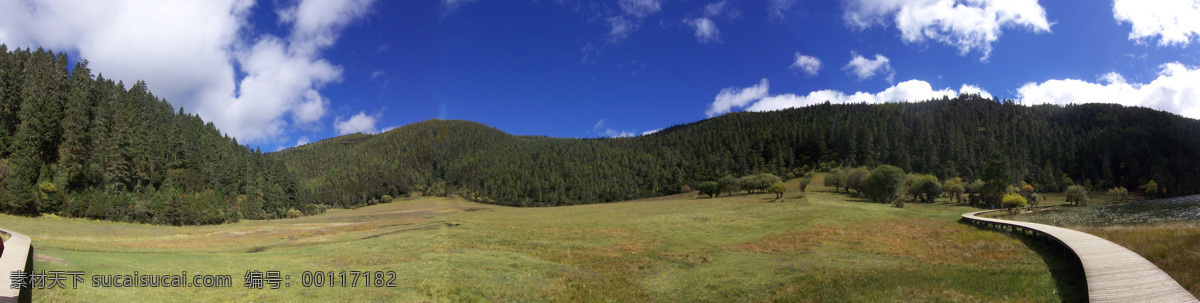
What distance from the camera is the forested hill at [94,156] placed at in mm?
58250

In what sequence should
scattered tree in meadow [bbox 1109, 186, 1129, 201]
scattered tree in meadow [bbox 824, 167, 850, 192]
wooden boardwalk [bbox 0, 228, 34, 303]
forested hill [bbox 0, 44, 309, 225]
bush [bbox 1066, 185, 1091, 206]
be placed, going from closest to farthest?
wooden boardwalk [bbox 0, 228, 34, 303], forested hill [bbox 0, 44, 309, 225], bush [bbox 1066, 185, 1091, 206], scattered tree in meadow [bbox 824, 167, 850, 192], scattered tree in meadow [bbox 1109, 186, 1129, 201]

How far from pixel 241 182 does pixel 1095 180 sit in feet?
844

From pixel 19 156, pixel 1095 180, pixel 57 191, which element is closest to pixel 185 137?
pixel 19 156

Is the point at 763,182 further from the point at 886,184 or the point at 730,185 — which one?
the point at 886,184

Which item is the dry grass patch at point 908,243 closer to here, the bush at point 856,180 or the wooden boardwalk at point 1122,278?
the wooden boardwalk at point 1122,278

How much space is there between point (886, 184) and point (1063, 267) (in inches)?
3196

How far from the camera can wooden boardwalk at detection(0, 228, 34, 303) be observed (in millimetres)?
9929

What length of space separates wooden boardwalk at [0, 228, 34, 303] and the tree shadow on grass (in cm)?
3036

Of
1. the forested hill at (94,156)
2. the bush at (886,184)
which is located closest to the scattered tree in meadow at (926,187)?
the bush at (886,184)

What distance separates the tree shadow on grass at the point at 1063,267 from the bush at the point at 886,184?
6409cm

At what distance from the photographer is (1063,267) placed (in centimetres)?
2305

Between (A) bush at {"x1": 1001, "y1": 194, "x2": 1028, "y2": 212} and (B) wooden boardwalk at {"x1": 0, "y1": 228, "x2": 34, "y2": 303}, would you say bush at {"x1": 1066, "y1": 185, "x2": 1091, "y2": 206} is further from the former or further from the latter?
(B) wooden boardwalk at {"x1": 0, "y1": 228, "x2": 34, "y2": 303}

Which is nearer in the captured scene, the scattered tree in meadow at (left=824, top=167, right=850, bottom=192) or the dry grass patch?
the dry grass patch

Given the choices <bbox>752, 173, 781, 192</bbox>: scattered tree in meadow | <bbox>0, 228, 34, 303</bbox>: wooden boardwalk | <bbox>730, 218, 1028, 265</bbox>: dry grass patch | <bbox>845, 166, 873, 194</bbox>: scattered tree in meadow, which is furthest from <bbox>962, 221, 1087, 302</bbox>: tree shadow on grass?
<bbox>752, 173, 781, 192</bbox>: scattered tree in meadow
